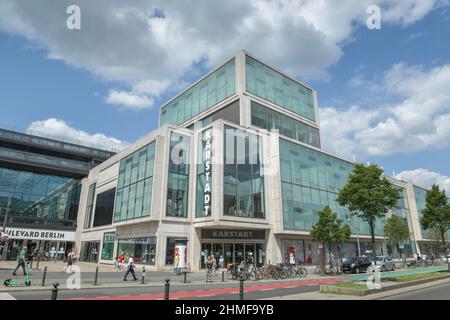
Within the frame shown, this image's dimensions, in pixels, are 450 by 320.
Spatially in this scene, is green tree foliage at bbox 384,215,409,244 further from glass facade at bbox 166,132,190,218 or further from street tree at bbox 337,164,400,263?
glass facade at bbox 166,132,190,218

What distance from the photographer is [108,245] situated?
39.8 m

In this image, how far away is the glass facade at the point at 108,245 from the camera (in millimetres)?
38719

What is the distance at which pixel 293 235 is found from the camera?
35969mm

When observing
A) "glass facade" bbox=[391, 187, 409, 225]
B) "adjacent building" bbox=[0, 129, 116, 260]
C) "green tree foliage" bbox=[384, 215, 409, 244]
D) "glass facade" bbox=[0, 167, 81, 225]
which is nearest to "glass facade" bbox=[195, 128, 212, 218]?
"adjacent building" bbox=[0, 129, 116, 260]

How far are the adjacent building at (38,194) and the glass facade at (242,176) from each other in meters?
30.1

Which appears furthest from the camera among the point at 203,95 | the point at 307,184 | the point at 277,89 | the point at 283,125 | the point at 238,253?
the point at 203,95

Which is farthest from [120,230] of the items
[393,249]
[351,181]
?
[393,249]

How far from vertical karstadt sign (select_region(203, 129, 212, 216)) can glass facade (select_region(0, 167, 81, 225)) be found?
30.8 meters

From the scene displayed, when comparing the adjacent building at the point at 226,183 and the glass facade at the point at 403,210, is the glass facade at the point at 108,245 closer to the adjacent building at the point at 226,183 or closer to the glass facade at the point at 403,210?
the adjacent building at the point at 226,183

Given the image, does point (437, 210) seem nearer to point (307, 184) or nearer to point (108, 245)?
point (307, 184)

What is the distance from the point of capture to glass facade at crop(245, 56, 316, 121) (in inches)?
1599

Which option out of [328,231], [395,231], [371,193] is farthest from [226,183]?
[395,231]

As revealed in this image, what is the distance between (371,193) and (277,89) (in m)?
25.3
